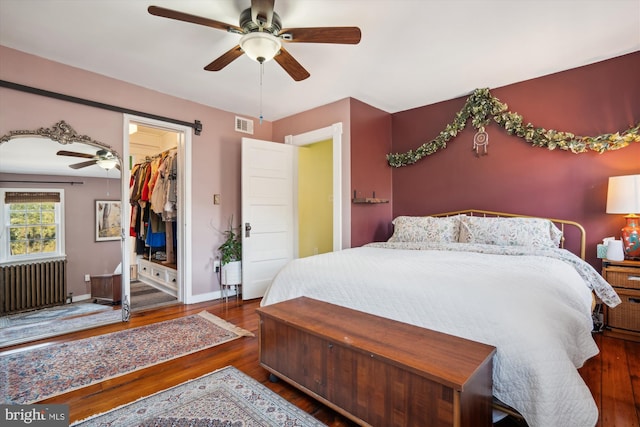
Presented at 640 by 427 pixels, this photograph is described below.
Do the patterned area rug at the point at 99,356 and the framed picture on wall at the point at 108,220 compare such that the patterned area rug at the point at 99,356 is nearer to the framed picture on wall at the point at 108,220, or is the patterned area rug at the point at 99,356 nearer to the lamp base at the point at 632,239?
the framed picture on wall at the point at 108,220

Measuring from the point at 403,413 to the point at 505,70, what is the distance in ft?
10.7

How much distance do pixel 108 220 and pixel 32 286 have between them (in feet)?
2.70

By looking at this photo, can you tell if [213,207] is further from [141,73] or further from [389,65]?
[389,65]

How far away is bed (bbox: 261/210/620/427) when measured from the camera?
4.31ft

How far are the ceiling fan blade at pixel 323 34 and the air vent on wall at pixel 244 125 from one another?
2.37 m

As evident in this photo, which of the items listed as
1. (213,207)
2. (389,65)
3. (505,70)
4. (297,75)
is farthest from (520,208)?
(213,207)

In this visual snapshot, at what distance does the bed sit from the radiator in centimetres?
213

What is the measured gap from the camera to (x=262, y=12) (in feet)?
6.00

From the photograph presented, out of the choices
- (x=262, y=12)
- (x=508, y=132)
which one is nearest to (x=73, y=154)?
(x=262, y=12)

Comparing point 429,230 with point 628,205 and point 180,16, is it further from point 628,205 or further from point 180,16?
point 180,16

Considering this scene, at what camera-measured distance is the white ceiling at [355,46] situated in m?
2.11

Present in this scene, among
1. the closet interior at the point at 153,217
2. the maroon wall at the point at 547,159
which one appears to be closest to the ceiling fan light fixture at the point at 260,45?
the closet interior at the point at 153,217

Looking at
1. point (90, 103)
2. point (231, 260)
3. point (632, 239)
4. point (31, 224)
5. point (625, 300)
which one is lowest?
point (625, 300)

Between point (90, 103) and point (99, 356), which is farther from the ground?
point (90, 103)
